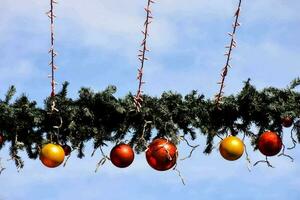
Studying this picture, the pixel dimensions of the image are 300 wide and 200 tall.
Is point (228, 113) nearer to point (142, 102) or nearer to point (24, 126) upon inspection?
point (142, 102)

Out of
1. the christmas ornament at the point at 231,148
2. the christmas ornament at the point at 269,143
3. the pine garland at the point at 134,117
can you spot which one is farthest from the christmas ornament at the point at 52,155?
the christmas ornament at the point at 269,143

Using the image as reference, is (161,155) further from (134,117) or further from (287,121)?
(287,121)

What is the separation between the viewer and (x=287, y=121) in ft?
32.5

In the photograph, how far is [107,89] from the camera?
9656mm

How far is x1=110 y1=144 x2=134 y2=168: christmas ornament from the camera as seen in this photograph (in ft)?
30.5

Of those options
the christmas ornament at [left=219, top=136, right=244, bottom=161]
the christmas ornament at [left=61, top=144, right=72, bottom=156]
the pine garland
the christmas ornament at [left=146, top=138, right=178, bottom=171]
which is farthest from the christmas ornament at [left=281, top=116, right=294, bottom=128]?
the christmas ornament at [left=61, top=144, right=72, bottom=156]

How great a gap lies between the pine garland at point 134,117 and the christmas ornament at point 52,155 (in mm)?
515

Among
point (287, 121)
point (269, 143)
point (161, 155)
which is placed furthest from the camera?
point (287, 121)

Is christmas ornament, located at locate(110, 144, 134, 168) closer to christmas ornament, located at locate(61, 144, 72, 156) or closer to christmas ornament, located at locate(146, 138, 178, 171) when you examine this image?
christmas ornament, located at locate(146, 138, 178, 171)

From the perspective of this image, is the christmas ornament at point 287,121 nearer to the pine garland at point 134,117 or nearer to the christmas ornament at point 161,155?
the pine garland at point 134,117

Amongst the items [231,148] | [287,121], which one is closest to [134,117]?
[231,148]

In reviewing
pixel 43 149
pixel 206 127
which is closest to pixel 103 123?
pixel 43 149

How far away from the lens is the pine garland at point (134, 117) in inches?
381

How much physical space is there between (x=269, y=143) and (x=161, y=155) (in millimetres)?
1896
